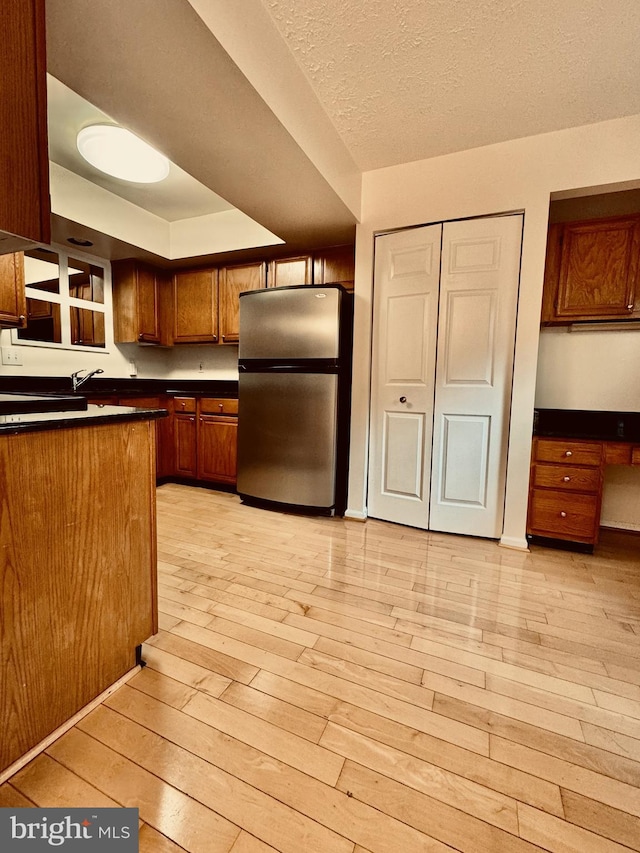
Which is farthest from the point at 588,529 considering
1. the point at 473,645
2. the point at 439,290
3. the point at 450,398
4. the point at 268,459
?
the point at 268,459

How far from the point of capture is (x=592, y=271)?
2309 millimetres

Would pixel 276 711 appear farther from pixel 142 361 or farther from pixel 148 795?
pixel 142 361

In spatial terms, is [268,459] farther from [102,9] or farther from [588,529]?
[102,9]

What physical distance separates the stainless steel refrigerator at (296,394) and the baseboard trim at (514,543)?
1127 millimetres

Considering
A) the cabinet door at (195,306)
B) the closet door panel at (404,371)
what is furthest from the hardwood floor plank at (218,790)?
the cabinet door at (195,306)

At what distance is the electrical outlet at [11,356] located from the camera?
283cm

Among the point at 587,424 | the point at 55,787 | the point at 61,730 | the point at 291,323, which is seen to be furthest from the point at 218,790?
the point at 587,424

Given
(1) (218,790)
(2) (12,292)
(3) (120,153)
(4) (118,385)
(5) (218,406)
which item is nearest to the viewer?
(1) (218,790)

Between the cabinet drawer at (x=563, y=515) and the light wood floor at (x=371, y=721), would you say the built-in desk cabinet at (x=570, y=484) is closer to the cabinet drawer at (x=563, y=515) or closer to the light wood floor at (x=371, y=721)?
the cabinet drawer at (x=563, y=515)

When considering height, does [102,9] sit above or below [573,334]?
above

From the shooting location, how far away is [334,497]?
8.98 feet

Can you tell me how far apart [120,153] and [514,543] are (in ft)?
10.9

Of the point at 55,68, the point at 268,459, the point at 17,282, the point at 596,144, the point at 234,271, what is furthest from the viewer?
the point at 234,271

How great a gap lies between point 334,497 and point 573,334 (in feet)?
6.83
